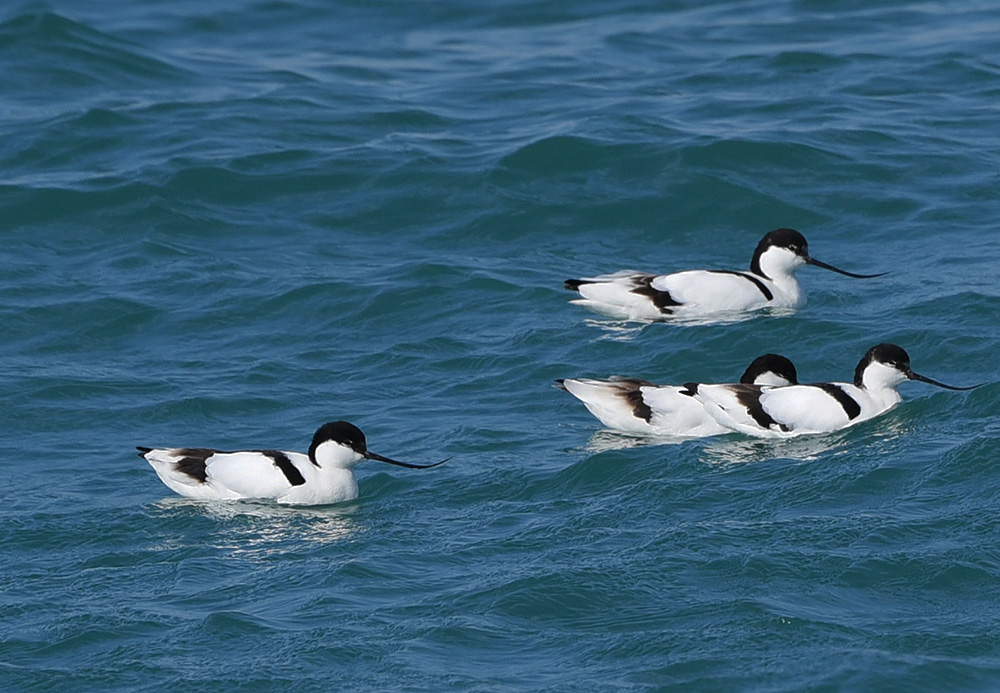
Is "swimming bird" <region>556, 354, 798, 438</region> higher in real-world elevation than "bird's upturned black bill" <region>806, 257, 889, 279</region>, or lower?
lower

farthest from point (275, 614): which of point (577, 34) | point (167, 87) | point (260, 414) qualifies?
point (577, 34)

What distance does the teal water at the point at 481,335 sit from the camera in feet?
30.3

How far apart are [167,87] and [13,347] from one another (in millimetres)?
7950

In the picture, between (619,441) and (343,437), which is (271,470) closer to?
(343,437)

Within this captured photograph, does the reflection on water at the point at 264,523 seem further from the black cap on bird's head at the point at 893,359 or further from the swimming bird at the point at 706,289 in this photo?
the swimming bird at the point at 706,289

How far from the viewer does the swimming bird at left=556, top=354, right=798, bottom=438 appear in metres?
12.3

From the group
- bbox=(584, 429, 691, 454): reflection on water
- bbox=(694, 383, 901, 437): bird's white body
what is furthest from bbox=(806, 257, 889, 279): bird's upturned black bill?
bbox=(584, 429, 691, 454): reflection on water

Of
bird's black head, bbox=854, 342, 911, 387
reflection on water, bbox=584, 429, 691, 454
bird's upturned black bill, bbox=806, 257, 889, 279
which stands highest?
bird's upturned black bill, bbox=806, 257, 889, 279

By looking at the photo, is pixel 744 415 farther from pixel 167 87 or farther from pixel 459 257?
pixel 167 87

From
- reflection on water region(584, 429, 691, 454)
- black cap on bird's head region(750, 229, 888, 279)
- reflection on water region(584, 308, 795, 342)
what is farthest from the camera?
black cap on bird's head region(750, 229, 888, 279)

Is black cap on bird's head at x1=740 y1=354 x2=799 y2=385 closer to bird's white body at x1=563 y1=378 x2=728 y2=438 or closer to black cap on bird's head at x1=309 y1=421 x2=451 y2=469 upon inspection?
bird's white body at x1=563 y1=378 x2=728 y2=438

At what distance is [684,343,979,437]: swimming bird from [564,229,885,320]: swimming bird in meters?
2.63

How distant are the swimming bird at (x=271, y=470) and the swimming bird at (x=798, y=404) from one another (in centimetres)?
251

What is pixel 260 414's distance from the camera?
13320 millimetres
